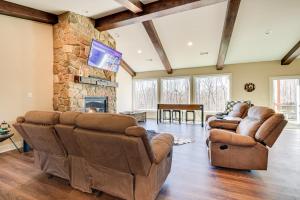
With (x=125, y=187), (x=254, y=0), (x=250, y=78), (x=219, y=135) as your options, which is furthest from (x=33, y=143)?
(x=250, y=78)

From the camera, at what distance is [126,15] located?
4449 millimetres

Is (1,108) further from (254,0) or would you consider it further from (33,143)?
(254,0)

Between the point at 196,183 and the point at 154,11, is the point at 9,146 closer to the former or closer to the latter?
the point at 196,183

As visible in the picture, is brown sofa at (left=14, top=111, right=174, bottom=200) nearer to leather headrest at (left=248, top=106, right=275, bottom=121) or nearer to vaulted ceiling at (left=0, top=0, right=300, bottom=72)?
Answer: leather headrest at (left=248, top=106, right=275, bottom=121)

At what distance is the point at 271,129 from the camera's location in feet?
7.68

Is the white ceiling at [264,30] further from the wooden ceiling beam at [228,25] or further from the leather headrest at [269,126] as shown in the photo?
the leather headrest at [269,126]

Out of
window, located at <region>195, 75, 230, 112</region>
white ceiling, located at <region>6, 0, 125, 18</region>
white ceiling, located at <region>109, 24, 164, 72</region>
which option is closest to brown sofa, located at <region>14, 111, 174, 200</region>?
white ceiling, located at <region>6, 0, 125, 18</region>

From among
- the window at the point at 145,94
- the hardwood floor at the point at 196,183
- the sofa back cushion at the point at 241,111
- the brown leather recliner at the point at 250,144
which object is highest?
the window at the point at 145,94

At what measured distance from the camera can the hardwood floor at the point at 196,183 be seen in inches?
77.4

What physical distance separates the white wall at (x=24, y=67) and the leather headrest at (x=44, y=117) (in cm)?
221

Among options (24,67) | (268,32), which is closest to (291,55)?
(268,32)

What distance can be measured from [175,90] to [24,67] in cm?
611

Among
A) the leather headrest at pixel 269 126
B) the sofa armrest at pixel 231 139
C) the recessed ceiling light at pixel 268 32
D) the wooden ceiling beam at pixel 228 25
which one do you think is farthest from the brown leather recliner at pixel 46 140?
the recessed ceiling light at pixel 268 32

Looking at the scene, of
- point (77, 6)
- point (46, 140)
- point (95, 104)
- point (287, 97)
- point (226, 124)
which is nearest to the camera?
point (46, 140)
